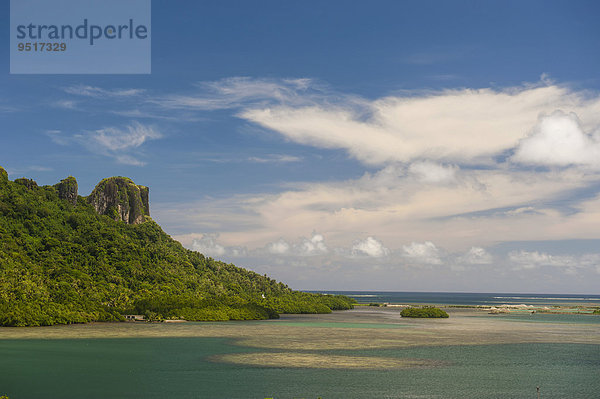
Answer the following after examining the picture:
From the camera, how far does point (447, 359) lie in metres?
68.7

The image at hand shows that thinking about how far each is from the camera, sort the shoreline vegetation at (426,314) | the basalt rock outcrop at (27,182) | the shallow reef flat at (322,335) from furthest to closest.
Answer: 1. the basalt rock outcrop at (27,182)
2. the shoreline vegetation at (426,314)
3. the shallow reef flat at (322,335)

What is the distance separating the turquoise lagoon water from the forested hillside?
43.7 meters

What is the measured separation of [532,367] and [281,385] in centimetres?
3198

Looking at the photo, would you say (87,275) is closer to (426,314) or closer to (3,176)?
(3,176)

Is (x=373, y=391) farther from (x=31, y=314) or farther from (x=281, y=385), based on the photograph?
(x=31, y=314)

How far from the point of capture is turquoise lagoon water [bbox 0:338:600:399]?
46.8m

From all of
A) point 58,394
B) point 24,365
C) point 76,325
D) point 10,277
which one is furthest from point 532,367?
point 10,277

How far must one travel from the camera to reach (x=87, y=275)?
14262cm

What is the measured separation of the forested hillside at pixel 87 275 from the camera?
11938 cm

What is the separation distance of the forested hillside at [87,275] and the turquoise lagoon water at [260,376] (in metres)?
43.7

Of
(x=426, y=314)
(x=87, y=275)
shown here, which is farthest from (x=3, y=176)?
(x=426, y=314)

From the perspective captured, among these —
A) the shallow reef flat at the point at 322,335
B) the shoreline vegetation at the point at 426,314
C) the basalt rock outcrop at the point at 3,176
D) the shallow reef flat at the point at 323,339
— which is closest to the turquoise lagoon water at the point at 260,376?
the shallow reef flat at the point at 323,339

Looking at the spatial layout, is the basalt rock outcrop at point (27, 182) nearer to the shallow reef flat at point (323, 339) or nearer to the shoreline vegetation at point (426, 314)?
the shallow reef flat at point (323, 339)

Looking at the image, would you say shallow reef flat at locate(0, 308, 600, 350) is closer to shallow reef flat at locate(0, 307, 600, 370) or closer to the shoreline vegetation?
shallow reef flat at locate(0, 307, 600, 370)
